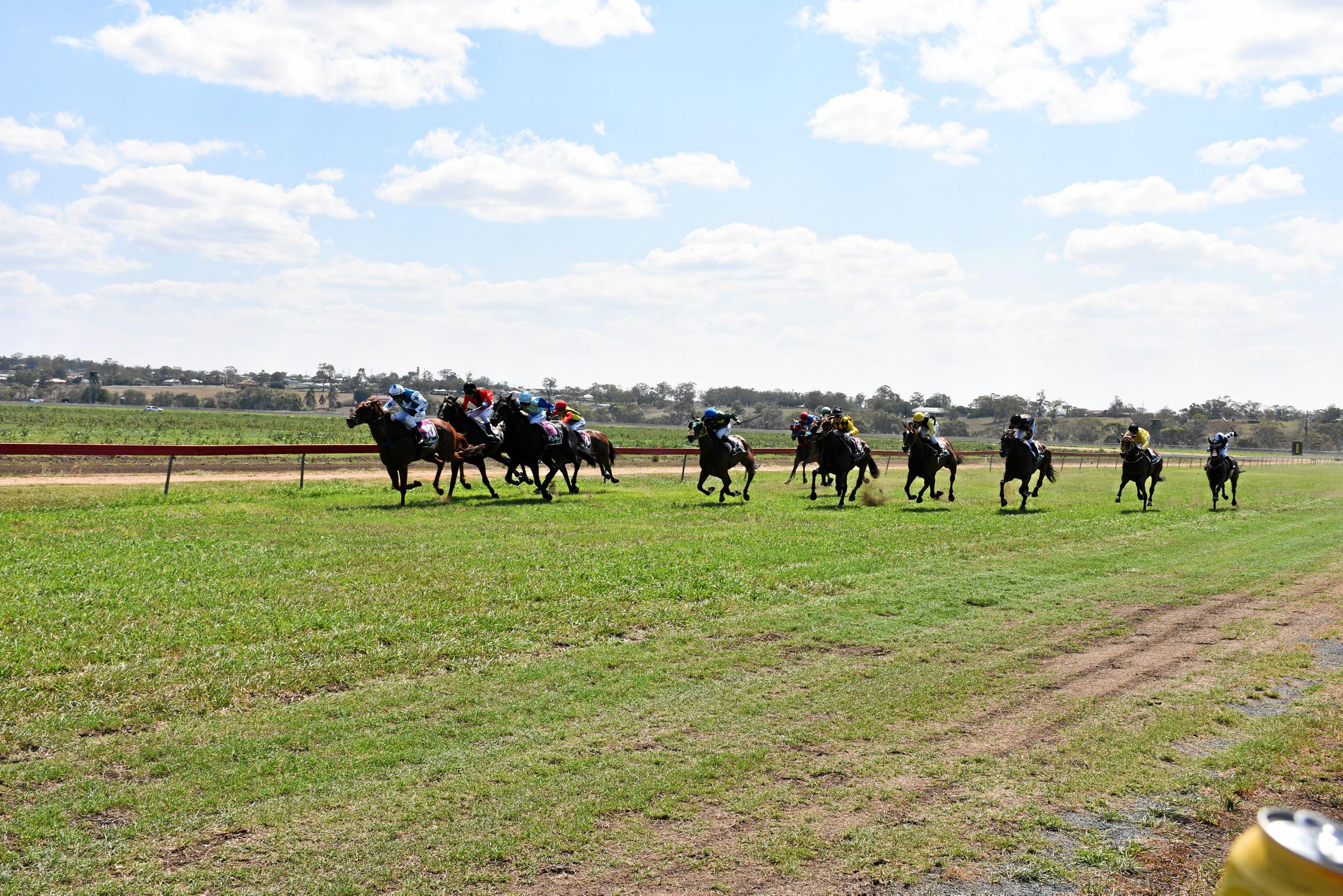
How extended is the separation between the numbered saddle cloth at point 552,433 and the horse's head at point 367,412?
13.8 feet

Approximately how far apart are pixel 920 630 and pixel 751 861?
5.99 m

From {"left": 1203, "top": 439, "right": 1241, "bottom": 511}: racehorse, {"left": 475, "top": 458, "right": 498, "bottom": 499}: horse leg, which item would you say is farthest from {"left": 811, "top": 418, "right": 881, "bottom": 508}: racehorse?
{"left": 1203, "top": 439, "right": 1241, "bottom": 511}: racehorse

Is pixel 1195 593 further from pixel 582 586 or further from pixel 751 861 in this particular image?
pixel 751 861

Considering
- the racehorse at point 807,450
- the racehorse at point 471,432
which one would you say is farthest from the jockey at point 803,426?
the racehorse at point 471,432

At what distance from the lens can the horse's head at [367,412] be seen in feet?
68.7

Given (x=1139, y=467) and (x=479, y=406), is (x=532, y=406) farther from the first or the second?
(x=1139, y=467)

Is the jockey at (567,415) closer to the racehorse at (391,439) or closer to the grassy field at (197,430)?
the racehorse at (391,439)

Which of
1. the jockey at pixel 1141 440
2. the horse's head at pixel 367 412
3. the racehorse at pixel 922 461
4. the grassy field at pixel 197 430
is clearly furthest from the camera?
the grassy field at pixel 197 430

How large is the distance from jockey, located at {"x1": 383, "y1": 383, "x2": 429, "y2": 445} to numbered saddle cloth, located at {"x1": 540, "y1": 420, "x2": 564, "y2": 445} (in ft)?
10.7

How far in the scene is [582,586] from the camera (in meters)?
11.8

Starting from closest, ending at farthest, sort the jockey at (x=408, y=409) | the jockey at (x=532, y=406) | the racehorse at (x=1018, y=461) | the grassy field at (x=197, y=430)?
the jockey at (x=408, y=409), the jockey at (x=532, y=406), the racehorse at (x=1018, y=461), the grassy field at (x=197, y=430)

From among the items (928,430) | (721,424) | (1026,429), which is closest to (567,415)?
(721,424)

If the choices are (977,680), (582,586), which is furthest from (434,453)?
(977,680)

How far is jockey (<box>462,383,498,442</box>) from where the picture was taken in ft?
79.4
